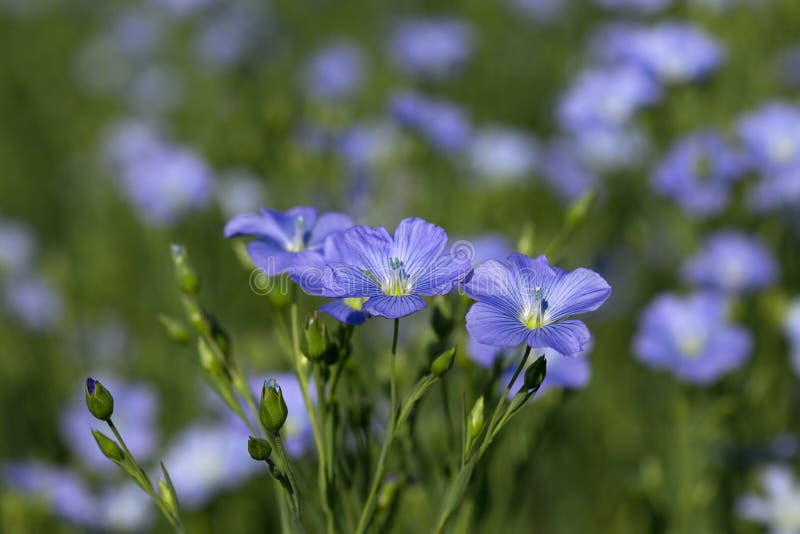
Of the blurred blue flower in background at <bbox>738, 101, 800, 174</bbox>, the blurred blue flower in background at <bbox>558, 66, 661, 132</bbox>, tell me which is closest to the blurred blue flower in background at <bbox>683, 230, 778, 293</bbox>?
the blurred blue flower in background at <bbox>738, 101, 800, 174</bbox>

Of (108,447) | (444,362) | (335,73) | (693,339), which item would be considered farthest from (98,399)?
(335,73)

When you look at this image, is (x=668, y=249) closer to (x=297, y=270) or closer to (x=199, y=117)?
(x=297, y=270)

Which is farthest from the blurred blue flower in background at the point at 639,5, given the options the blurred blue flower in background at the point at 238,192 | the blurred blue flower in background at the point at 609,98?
the blurred blue flower in background at the point at 238,192

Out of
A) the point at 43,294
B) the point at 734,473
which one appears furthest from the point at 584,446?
the point at 43,294

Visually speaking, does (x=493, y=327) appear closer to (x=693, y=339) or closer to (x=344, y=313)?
(x=344, y=313)

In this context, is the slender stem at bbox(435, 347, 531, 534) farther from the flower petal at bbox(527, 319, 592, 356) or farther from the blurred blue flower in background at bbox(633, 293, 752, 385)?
the blurred blue flower in background at bbox(633, 293, 752, 385)

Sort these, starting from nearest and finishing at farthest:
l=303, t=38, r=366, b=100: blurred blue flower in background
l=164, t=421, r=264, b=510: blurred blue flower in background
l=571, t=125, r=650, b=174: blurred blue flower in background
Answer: l=164, t=421, r=264, b=510: blurred blue flower in background → l=571, t=125, r=650, b=174: blurred blue flower in background → l=303, t=38, r=366, b=100: blurred blue flower in background

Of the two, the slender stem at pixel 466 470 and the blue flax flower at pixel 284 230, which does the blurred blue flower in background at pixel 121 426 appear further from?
the slender stem at pixel 466 470
